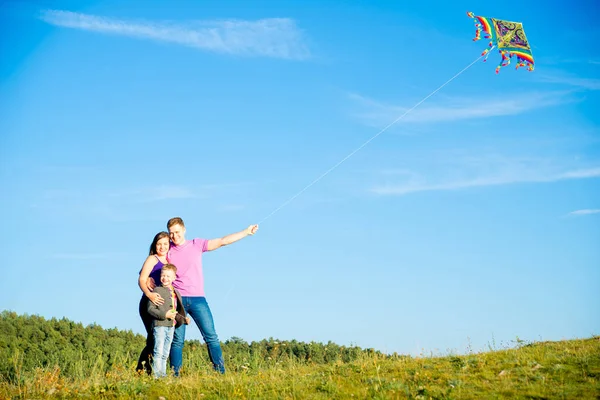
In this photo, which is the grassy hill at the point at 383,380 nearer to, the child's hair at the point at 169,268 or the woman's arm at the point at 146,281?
the woman's arm at the point at 146,281

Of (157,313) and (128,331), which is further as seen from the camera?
(128,331)

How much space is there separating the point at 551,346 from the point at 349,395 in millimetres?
5350

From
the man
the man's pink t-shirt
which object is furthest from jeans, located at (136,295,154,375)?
the man's pink t-shirt

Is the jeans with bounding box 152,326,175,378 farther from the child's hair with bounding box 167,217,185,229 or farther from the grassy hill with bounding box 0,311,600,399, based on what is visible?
the child's hair with bounding box 167,217,185,229

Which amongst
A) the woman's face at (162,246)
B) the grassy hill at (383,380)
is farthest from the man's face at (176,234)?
the grassy hill at (383,380)

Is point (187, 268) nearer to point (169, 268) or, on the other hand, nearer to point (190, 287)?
point (190, 287)

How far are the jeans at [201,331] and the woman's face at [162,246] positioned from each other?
84 centimetres

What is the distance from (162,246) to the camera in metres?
10.4

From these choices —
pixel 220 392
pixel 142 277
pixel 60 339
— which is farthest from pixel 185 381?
pixel 60 339

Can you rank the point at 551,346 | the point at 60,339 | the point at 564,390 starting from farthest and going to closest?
the point at 60,339 < the point at 551,346 < the point at 564,390

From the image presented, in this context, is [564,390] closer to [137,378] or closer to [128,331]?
[137,378]

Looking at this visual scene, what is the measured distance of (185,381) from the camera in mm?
9656

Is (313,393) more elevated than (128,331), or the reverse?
(128,331)

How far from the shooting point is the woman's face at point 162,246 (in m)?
10.4
